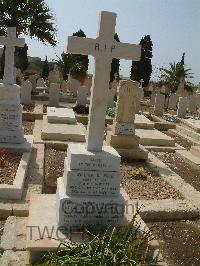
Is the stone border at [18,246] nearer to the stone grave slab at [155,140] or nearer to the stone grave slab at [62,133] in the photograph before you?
the stone grave slab at [62,133]

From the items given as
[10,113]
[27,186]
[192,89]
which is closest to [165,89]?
[192,89]

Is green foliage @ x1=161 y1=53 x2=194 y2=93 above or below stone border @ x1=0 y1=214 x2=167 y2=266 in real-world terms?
above

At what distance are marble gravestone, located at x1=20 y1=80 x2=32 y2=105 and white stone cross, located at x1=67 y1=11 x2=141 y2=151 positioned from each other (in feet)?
42.9

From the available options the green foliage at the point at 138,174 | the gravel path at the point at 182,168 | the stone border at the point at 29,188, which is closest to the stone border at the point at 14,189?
the stone border at the point at 29,188

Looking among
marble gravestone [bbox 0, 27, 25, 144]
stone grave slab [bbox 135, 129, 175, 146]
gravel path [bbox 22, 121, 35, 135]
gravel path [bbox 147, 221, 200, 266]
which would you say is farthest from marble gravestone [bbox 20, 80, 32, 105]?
gravel path [bbox 147, 221, 200, 266]

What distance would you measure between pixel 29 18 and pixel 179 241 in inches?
685

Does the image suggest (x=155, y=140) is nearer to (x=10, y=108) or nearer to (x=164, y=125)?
(x=164, y=125)

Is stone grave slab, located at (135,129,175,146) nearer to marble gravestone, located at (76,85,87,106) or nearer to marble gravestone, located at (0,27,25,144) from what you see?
marble gravestone, located at (0,27,25,144)

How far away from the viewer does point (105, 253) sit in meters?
3.77

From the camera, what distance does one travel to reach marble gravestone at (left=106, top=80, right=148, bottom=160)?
1014cm

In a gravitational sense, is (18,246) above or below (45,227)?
below

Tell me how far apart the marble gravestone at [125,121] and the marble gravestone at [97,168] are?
5.17 meters

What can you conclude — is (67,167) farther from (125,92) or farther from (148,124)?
(148,124)

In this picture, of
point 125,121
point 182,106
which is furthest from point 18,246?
point 182,106
